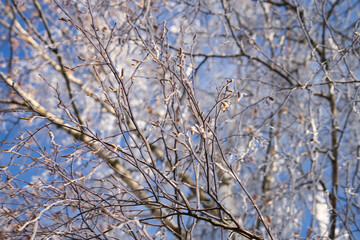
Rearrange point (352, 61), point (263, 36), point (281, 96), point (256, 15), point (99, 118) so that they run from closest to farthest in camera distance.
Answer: point (352, 61) → point (281, 96) → point (263, 36) → point (99, 118) → point (256, 15)

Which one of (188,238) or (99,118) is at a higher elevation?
(99,118)

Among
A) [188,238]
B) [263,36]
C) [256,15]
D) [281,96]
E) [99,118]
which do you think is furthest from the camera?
[256,15]

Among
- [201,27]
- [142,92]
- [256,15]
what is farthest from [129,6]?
[256,15]

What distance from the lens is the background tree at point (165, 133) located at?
1.03 meters

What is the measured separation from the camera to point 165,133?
3.82 feet

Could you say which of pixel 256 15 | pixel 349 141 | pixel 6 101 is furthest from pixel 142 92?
pixel 349 141

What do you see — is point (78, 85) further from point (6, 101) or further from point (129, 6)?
point (129, 6)

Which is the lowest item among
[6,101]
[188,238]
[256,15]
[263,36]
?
[188,238]

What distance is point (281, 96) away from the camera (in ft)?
10.9

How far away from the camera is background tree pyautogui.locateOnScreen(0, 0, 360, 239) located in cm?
103

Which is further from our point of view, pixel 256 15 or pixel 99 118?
pixel 256 15

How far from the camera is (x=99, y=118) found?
4.12 meters

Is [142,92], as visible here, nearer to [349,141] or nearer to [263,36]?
[263,36]

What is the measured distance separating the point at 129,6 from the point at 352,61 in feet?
7.24
